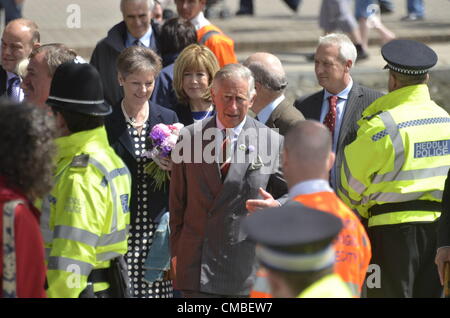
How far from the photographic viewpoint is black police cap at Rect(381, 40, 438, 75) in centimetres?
639

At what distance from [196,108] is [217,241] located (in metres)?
1.52

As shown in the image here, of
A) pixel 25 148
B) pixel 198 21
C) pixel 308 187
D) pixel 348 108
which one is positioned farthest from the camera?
pixel 198 21

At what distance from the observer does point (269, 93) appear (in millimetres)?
6953

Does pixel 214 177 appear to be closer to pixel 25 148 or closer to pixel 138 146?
pixel 138 146

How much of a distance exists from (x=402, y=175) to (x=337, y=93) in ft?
3.77

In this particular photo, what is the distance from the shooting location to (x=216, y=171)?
6.00m

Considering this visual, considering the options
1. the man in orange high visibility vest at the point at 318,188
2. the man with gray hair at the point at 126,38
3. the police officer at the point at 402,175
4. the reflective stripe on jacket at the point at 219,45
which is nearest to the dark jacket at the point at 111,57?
the man with gray hair at the point at 126,38

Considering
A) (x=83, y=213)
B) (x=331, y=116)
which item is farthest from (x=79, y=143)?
(x=331, y=116)

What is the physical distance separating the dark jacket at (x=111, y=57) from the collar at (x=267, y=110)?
170 centimetres

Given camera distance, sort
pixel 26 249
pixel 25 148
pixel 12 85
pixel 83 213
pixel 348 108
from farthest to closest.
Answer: pixel 12 85 → pixel 348 108 → pixel 83 213 → pixel 25 148 → pixel 26 249

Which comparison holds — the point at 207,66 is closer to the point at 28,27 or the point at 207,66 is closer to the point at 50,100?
the point at 28,27

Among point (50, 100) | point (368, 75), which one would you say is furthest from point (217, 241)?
point (368, 75)

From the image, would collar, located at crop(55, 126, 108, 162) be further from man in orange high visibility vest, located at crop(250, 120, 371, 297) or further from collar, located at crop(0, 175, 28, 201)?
man in orange high visibility vest, located at crop(250, 120, 371, 297)

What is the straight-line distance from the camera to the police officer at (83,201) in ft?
16.1
